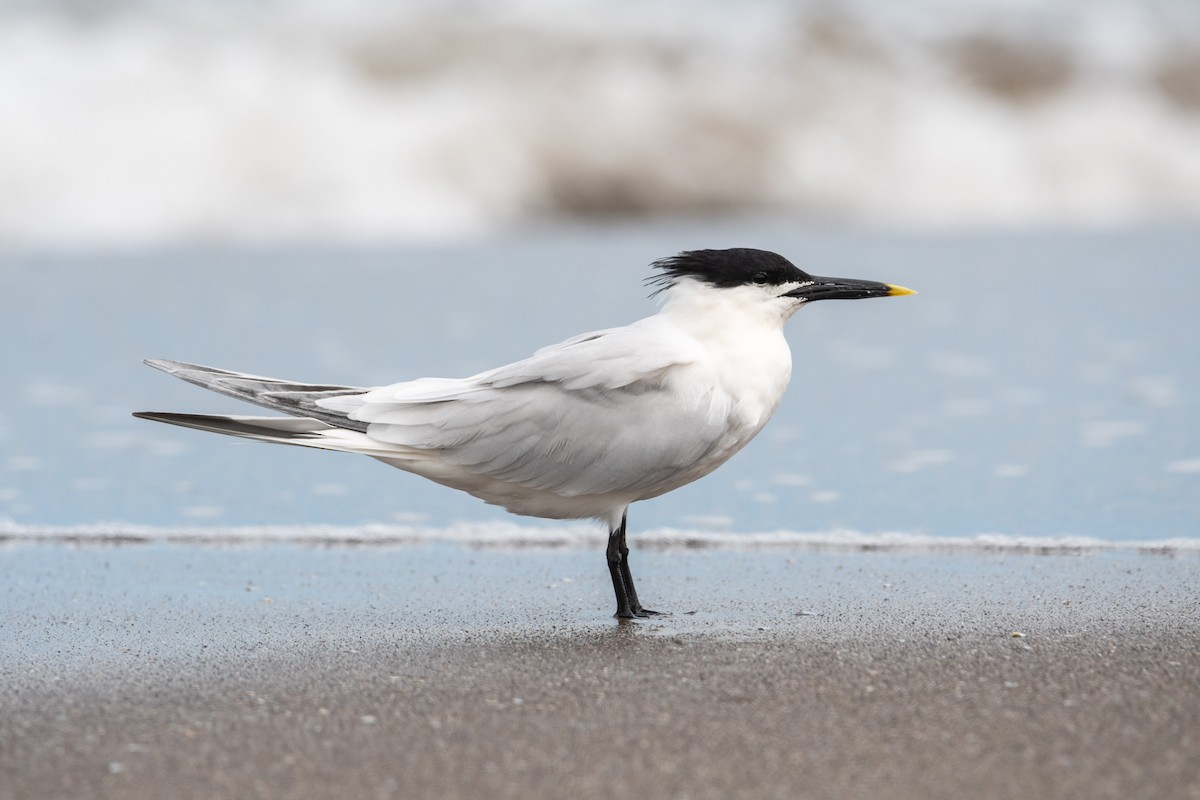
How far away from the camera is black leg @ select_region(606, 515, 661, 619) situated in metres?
3.98

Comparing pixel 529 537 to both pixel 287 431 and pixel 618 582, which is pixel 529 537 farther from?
pixel 287 431

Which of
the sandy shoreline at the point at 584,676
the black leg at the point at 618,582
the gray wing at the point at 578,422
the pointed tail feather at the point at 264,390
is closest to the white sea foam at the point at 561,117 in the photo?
the sandy shoreline at the point at 584,676

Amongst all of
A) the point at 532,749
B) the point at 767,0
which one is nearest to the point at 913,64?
the point at 767,0

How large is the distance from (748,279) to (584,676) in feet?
4.22

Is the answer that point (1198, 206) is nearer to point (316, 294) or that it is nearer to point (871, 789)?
point (316, 294)

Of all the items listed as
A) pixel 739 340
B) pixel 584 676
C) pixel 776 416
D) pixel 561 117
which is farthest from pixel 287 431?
pixel 561 117

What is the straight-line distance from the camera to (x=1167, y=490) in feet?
16.9

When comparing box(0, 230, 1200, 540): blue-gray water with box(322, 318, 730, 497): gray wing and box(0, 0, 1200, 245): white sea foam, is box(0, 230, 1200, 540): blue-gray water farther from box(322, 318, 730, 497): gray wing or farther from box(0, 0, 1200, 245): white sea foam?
box(0, 0, 1200, 245): white sea foam

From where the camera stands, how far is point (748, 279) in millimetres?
4145

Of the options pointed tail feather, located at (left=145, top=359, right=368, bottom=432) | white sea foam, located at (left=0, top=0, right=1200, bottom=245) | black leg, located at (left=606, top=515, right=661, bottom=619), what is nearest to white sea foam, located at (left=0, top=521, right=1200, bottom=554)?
black leg, located at (left=606, top=515, right=661, bottom=619)

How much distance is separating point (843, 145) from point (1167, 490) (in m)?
12.5

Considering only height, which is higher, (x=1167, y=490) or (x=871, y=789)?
(x=1167, y=490)

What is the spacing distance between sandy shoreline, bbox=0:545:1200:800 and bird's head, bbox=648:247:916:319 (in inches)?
31.5

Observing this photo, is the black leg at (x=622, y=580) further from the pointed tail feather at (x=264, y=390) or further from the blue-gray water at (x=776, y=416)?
the blue-gray water at (x=776, y=416)
